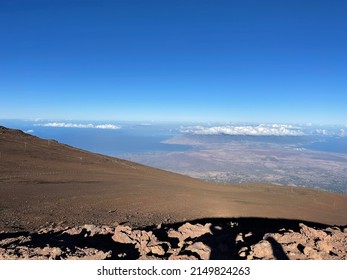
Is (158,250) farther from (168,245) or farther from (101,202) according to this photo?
(101,202)

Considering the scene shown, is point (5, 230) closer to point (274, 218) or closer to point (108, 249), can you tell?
point (108, 249)

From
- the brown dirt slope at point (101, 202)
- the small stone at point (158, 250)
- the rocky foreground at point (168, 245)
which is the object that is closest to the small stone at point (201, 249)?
the rocky foreground at point (168, 245)

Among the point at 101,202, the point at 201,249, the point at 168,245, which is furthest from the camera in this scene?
the point at 101,202

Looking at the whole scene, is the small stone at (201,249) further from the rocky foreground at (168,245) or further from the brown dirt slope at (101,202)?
the brown dirt slope at (101,202)

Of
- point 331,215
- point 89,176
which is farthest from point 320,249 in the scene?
point 89,176

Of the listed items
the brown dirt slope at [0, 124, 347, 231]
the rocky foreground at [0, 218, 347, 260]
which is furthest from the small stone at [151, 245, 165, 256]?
the brown dirt slope at [0, 124, 347, 231]

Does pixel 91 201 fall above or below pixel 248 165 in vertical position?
above

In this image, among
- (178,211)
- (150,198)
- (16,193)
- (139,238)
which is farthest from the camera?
(150,198)

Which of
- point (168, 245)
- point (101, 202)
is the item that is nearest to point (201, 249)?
point (168, 245)
